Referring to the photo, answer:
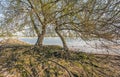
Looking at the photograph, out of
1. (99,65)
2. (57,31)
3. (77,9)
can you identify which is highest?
(77,9)

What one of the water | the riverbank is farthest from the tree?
the riverbank

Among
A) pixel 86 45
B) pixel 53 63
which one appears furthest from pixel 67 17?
pixel 53 63

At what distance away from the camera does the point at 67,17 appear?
8.32 m

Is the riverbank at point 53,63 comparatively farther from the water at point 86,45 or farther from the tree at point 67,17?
the tree at point 67,17

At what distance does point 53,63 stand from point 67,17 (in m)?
1.45

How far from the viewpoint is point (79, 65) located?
28.2 ft

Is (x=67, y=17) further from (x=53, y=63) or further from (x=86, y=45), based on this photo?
(x=53, y=63)

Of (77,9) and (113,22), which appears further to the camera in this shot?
(77,9)

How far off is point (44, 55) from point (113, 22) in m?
2.49

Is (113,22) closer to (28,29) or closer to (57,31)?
(57,31)

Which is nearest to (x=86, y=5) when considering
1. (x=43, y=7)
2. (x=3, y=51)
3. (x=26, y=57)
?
(x=43, y=7)

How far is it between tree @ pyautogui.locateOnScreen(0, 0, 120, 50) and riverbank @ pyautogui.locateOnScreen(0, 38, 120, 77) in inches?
20.5

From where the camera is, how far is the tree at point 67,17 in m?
7.61

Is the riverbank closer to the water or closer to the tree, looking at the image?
the water
